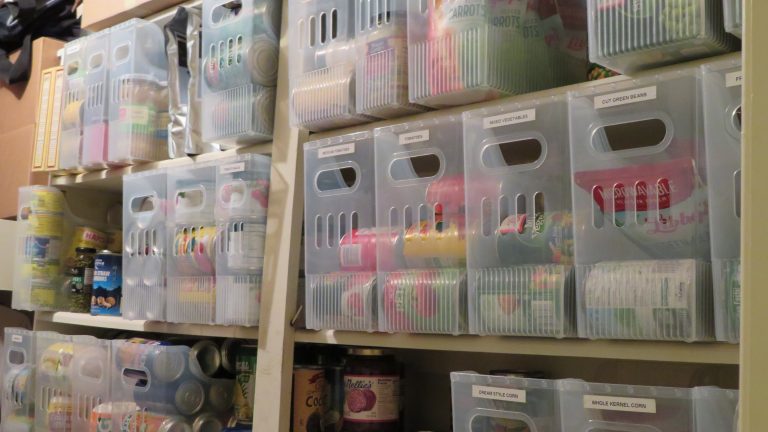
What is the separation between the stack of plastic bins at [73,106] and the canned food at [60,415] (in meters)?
0.60

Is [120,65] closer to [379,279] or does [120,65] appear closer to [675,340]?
[379,279]

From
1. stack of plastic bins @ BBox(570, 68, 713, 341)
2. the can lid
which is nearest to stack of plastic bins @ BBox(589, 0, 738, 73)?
stack of plastic bins @ BBox(570, 68, 713, 341)

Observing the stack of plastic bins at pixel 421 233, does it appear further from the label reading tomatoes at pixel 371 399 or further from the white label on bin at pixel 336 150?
the label reading tomatoes at pixel 371 399

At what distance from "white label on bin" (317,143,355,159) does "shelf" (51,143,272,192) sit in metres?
0.23

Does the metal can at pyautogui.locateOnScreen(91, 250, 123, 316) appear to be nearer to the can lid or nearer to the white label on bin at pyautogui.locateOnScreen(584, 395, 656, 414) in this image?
the can lid

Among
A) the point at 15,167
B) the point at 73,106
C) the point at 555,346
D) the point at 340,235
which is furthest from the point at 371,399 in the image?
the point at 15,167

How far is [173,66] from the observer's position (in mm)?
1891

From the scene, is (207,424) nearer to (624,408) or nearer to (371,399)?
(371,399)

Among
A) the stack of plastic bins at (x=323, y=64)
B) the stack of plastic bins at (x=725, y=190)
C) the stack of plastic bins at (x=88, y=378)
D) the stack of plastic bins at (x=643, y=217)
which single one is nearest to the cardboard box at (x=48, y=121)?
the stack of plastic bins at (x=88, y=378)

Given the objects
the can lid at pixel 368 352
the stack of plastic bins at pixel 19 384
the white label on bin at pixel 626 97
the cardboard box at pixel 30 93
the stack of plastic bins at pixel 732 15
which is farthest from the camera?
the cardboard box at pixel 30 93

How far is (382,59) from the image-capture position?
1356mm

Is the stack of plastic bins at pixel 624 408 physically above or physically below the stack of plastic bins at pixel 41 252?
below

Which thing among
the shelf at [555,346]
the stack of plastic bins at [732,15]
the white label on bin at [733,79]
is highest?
the stack of plastic bins at [732,15]

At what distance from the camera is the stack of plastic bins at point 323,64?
4.67ft
